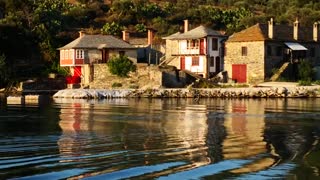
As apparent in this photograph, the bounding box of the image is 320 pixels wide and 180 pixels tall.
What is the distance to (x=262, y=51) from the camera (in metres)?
68.2

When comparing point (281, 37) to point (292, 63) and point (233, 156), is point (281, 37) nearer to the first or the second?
point (292, 63)

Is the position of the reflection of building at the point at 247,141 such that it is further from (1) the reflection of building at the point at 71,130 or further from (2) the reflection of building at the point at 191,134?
(1) the reflection of building at the point at 71,130

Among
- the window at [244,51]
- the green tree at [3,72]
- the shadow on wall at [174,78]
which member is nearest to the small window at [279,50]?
the window at [244,51]

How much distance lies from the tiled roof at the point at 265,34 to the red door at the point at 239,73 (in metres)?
2.79

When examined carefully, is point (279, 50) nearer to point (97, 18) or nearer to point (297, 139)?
point (297, 139)

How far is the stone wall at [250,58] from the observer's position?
68625 mm

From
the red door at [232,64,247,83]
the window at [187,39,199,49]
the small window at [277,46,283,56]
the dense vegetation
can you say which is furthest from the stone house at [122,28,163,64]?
the small window at [277,46,283,56]

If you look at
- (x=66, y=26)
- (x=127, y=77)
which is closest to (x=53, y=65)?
(x=127, y=77)

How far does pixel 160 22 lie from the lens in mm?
106500

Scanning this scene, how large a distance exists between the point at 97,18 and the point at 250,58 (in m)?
46.3

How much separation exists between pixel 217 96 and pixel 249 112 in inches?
771

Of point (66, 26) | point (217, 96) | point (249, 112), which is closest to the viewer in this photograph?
point (249, 112)

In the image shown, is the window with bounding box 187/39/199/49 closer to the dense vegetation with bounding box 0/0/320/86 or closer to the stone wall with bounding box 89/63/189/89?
the stone wall with bounding box 89/63/189/89

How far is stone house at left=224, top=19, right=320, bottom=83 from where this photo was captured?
2704 inches
